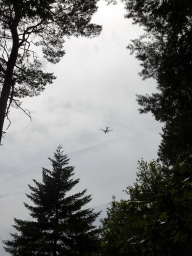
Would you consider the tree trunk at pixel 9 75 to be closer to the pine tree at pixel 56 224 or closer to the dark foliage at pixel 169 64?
the dark foliage at pixel 169 64

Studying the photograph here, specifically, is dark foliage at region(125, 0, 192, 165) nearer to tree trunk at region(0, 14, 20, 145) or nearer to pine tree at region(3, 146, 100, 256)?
tree trunk at region(0, 14, 20, 145)

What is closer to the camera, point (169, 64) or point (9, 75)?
point (9, 75)

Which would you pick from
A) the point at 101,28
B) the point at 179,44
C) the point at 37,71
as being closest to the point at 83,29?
the point at 101,28

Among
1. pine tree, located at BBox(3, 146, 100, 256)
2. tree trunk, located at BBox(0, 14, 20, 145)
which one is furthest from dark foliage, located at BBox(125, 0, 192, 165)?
pine tree, located at BBox(3, 146, 100, 256)

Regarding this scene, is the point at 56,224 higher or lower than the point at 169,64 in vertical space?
lower

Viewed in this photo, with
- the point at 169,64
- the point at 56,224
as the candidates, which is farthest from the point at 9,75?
the point at 56,224

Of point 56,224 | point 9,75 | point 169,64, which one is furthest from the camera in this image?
point 56,224

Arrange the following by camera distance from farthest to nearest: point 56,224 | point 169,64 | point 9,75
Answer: point 56,224, point 169,64, point 9,75

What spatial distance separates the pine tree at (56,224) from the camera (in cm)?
1570

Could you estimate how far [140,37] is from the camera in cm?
1024

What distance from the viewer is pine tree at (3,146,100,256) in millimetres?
15695

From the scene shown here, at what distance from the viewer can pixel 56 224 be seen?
15938mm

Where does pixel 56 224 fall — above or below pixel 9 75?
below

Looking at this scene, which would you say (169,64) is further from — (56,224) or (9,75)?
(56,224)
